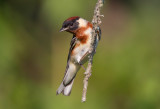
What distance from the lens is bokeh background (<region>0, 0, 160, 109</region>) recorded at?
15.5ft

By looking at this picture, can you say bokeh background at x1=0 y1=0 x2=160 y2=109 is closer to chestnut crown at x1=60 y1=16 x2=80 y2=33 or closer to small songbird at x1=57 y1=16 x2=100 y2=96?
small songbird at x1=57 y1=16 x2=100 y2=96

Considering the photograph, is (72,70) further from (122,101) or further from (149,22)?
(149,22)

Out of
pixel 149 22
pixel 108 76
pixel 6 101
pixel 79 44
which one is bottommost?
pixel 6 101

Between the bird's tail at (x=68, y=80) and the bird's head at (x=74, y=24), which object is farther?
the bird's tail at (x=68, y=80)

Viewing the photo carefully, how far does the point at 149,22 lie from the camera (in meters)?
5.15

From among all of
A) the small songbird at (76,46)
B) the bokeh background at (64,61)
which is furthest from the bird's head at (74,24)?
the bokeh background at (64,61)

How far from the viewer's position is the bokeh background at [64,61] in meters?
4.73

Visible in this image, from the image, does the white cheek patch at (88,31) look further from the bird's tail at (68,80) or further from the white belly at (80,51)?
the bird's tail at (68,80)

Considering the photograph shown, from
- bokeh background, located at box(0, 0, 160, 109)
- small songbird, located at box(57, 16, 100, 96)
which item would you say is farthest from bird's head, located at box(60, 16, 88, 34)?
bokeh background, located at box(0, 0, 160, 109)

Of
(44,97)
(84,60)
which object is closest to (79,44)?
(84,60)

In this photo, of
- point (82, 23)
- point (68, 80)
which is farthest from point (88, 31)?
point (68, 80)

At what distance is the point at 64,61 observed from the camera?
5059mm

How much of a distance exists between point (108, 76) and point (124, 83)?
20 centimetres

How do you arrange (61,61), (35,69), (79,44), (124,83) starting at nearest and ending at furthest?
(79,44)
(124,83)
(61,61)
(35,69)
